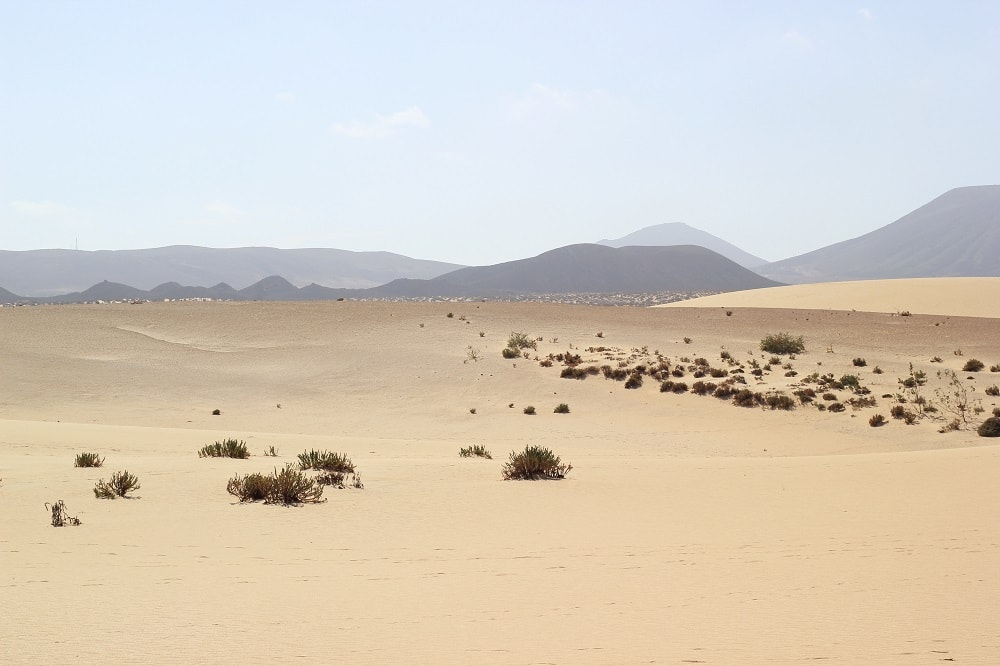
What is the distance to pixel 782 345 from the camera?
1411 inches

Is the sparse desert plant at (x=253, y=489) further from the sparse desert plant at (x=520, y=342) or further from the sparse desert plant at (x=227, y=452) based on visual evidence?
the sparse desert plant at (x=520, y=342)

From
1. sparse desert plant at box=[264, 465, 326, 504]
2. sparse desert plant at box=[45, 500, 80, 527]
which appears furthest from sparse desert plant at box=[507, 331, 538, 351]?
sparse desert plant at box=[45, 500, 80, 527]

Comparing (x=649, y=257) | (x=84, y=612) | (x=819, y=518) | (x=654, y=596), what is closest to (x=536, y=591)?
(x=654, y=596)

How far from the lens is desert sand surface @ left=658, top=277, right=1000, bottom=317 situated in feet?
199

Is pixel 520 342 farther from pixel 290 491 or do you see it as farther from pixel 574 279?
pixel 574 279

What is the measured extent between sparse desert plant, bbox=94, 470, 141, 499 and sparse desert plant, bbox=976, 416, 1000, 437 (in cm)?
1869

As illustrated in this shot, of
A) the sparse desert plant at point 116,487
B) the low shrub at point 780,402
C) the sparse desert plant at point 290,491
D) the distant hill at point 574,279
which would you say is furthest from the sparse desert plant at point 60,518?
the distant hill at point 574,279

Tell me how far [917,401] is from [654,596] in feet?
67.6

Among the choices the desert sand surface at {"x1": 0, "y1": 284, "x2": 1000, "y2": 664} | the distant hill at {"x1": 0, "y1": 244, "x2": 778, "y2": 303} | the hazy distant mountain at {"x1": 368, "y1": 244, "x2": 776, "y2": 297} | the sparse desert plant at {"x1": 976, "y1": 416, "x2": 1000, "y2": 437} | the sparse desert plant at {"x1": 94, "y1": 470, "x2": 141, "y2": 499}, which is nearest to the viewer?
the desert sand surface at {"x1": 0, "y1": 284, "x2": 1000, "y2": 664}

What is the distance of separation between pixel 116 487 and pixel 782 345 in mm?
29884

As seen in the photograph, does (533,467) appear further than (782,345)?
No

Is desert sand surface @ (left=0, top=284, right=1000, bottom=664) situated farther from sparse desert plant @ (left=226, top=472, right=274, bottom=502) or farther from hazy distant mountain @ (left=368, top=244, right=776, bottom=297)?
hazy distant mountain @ (left=368, top=244, right=776, bottom=297)

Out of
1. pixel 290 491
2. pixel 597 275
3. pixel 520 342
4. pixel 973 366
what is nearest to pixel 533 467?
pixel 290 491

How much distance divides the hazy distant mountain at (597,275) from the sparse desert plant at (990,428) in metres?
130
